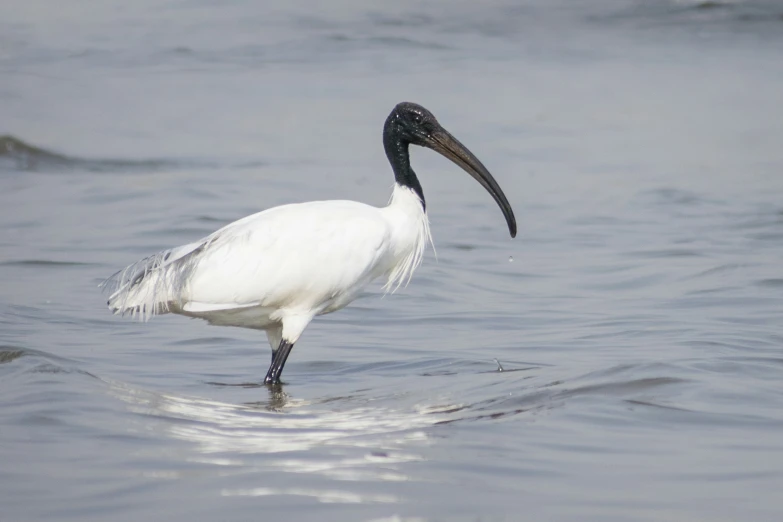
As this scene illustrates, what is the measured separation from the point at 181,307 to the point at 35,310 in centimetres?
197

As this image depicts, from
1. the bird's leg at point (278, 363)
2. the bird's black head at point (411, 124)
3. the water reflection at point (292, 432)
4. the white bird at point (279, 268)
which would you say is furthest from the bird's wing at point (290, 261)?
the bird's black head at point (411, 124)

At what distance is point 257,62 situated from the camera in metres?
21.2

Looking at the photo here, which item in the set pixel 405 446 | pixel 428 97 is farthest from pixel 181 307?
pixel 428 97

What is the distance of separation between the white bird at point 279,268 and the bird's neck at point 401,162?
8.6 inches

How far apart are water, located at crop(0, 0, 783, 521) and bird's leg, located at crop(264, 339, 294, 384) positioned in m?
0.15

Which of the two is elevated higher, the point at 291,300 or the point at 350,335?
the point at 291,300

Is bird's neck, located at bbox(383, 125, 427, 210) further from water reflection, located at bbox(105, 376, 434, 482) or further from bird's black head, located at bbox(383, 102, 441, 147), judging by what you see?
water reflection, located at bbox(105, 376, 434, 482)

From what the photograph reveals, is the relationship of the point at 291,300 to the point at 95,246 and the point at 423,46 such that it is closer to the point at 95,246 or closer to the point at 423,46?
the point at 95,246

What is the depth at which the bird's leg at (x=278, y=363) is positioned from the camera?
7.11 meters

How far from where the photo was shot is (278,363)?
7.12 m

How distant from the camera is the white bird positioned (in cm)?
714

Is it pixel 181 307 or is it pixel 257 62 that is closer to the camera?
pixel 181 307

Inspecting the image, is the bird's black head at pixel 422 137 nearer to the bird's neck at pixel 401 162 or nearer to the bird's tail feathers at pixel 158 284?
the bird's neck at pixel 401 162

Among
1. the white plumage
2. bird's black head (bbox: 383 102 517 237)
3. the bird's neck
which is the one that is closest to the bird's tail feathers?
the white plumage
